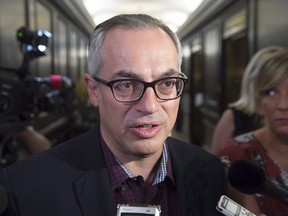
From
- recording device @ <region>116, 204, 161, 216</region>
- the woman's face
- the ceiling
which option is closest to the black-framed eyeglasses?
recording device @ <region>116, 204, 161, 216</region>

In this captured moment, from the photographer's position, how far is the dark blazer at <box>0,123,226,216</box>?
3.24ft

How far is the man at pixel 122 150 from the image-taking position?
3.18 feet

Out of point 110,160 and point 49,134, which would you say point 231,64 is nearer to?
point 49,134

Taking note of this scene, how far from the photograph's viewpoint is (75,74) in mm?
7809

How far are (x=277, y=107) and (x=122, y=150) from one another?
2.18 ft

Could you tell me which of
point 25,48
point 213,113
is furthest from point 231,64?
point 25,48

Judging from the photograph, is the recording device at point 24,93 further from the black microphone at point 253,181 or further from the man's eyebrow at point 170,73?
the black microphone at point 253,181

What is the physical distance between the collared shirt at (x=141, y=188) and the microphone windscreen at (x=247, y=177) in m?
0.18

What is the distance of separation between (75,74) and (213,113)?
10.4 ft

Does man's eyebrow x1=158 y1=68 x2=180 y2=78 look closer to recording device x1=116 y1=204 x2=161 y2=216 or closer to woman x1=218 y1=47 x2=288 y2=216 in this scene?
recording device x1=116 y1=204 x2=161 y2=216

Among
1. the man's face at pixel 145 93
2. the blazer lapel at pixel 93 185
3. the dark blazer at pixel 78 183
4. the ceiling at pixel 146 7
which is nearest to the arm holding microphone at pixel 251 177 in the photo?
the dark blazer at pixel 78 183

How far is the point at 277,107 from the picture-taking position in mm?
1419

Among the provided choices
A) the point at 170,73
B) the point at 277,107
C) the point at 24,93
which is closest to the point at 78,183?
the point at 170,73

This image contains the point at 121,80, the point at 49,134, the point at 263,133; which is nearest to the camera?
the point at 121,80
